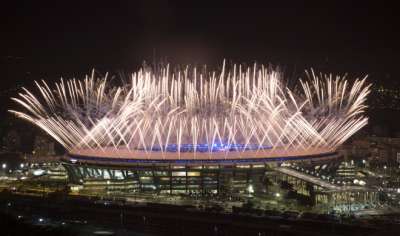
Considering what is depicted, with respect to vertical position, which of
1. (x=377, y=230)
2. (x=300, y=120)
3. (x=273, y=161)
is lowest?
(x=377, y=230)

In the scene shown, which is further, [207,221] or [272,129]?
[272,129]

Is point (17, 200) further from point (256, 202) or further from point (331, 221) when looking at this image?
point (331, 221)

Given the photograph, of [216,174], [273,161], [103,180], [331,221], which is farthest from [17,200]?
[331,221]

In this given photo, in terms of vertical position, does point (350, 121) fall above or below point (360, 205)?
above

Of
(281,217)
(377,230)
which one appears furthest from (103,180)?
(377,230)

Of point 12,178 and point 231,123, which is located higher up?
point 231,123

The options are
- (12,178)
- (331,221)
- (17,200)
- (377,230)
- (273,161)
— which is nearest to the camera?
(377,230)

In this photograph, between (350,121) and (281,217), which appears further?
(350,121)

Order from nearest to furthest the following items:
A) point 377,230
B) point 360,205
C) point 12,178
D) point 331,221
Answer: point 377,230 → point 331,221 → point 360,205 → point 12,178

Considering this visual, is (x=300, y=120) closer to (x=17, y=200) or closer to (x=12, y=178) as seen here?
(x=17, y=200)
